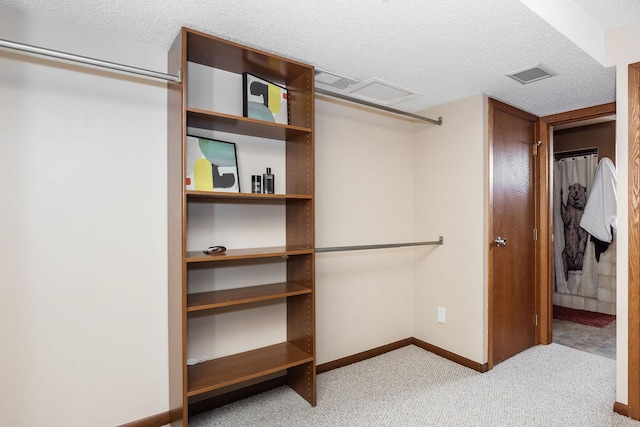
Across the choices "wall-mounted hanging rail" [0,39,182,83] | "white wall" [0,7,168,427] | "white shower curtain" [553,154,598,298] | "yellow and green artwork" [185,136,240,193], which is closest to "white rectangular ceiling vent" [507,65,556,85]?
"yellow and green artwork" [185,136,240,193]

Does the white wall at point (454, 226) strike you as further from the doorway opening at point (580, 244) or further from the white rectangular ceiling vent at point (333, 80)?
the doorway opening at point (580, 244)

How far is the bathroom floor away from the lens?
10.2 feet

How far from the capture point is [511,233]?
2959 mm

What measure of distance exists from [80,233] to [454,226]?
102 inches

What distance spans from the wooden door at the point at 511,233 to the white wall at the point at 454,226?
0.11m

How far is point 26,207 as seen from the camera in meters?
1.66

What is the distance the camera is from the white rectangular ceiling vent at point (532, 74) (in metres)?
2.19

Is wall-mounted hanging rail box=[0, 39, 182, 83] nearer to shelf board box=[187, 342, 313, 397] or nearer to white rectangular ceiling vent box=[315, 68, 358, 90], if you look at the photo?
white rectangular ceiling vent box=[315, 68, 358, 90]

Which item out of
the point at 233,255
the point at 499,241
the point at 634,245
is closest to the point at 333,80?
the point at 233,255

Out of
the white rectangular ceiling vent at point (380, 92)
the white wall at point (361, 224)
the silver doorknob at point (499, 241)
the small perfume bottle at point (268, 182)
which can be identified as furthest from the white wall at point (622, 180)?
the small perfume bottle at point (268, 182)

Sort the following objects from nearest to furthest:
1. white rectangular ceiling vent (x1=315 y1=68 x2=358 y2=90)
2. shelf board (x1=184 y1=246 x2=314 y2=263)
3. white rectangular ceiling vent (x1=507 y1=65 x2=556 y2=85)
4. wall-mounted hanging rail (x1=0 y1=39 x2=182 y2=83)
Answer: wall-mounted hanging rail (x1=0 y1=39 x2=182 y2=83), shelf board (x1=184 y1=246 x2=314 y2=263), white rectangular ceiling vent (x1=507 y1=65 x2=556 y2=85), white rectangular ceiling vent (x1=315 y1=68 x2=358 y2=90)

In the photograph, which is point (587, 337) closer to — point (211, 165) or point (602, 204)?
point (602, 204)

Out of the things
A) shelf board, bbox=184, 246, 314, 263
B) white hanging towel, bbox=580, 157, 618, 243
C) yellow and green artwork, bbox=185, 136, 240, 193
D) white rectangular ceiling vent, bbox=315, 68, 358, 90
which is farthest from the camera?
white hanging towel, bbox=580, 157, 618, 243

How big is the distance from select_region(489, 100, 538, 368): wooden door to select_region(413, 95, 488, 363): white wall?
0.35 ft
